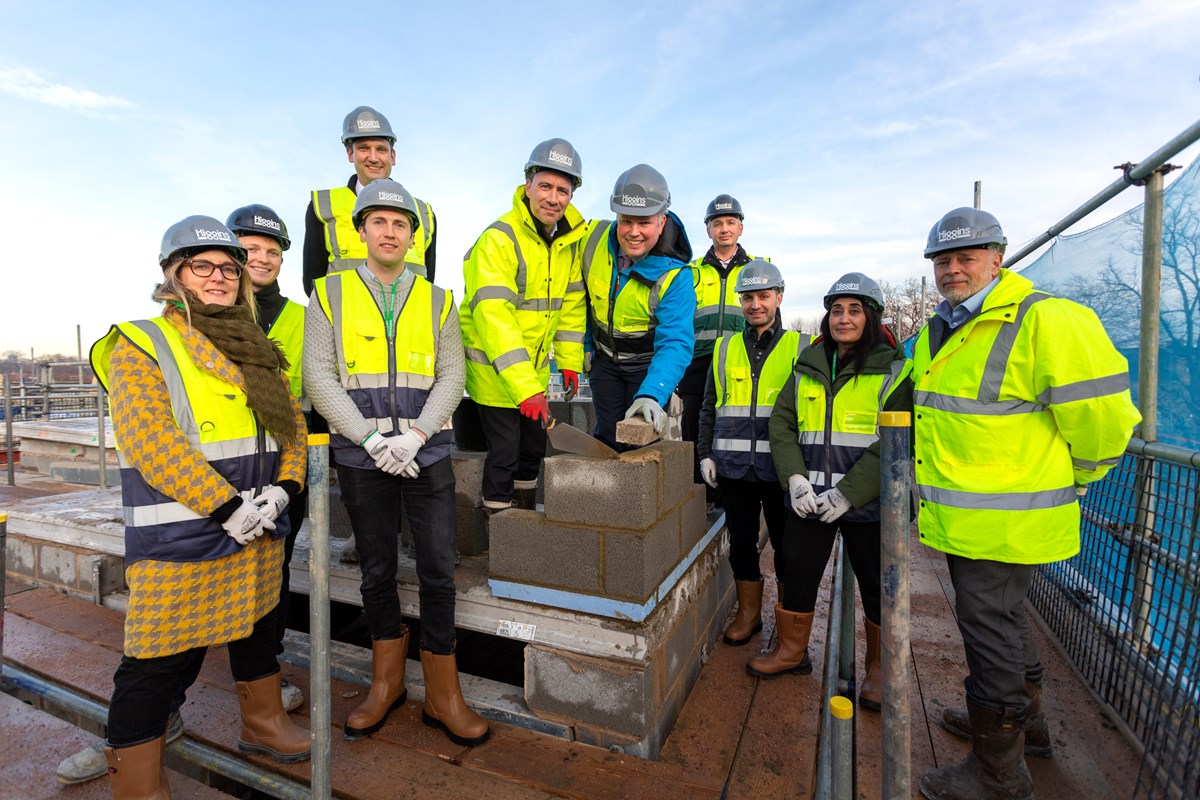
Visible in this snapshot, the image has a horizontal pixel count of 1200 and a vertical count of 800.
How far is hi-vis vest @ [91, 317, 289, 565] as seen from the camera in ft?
7.42

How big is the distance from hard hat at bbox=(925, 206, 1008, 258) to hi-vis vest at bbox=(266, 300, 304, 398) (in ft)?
10.8

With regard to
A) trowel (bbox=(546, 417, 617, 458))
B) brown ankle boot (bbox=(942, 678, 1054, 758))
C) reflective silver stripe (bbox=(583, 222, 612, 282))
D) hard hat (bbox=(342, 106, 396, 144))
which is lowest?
brown ankle boot (bbox=(942, 678, 1054, 758))

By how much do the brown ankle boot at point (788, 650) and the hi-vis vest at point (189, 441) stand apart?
→ 275cm

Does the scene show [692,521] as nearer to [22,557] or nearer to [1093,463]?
[1093,463]

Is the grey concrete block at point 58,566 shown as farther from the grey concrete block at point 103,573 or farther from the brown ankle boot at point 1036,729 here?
the brown ankle boot at point 1036,729

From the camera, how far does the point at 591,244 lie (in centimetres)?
366

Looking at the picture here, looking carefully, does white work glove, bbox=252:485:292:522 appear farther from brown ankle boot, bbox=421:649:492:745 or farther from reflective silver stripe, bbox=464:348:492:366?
reflective silver stripe, bbox=464:348:492:366

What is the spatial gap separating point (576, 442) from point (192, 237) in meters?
1.89

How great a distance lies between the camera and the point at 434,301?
2955 millimetres

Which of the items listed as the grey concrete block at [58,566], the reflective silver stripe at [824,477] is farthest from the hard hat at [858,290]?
the grey concrete block at [58,566]

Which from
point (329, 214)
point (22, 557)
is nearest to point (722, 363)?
point (329, 214)

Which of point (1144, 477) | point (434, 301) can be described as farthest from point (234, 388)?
point (1144, 477)

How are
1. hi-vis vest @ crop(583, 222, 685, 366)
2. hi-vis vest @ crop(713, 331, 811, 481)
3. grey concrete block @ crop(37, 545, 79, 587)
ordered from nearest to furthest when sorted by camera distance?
hi-vis vest @ crop(583, 222, 685, 366)
hi-vis vest @ crop(713, 331, 811, 481)
grey concrete block @ crop(37, 545, 79, 587)

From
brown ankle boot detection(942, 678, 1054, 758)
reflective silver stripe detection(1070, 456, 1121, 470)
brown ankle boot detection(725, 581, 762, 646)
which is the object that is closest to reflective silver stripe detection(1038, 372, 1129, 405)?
reflective silver stripe detection(1070, 456, 1121, 470)
